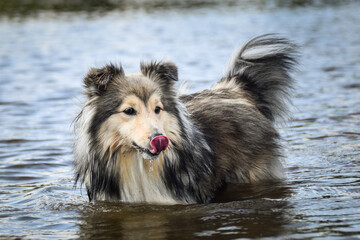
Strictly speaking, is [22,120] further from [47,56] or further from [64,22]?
[64,22]

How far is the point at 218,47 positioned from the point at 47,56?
5.16 metres

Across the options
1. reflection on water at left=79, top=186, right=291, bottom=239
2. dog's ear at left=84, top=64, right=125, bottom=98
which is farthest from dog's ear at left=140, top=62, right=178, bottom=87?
reflection on water at left=79, top=186, right=291, bottom=239

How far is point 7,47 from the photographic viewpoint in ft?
62.0

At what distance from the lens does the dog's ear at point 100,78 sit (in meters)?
5.22

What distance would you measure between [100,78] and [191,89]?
6.75m

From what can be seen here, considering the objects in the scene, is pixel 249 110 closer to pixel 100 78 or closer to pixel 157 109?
pixel 157 109

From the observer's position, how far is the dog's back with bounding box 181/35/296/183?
6.09 metres

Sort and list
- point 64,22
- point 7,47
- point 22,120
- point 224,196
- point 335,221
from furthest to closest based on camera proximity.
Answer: point 64,22, point 7,47, point 22,120, point 224,196, point 335,221

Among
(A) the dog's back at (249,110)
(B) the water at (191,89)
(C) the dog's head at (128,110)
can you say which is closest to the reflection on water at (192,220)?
(B) the water at (191,89)

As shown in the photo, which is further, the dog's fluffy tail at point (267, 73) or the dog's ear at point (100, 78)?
the dog's fluffy tail at point (267, 73)

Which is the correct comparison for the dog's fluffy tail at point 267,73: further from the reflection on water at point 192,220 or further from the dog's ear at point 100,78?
the dog's ear at point 100,78

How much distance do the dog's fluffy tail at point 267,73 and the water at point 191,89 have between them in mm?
850

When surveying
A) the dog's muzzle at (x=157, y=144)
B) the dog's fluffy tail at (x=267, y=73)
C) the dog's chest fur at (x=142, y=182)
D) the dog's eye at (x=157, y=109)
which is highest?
the dog's fluffy tail at (x=267, y=73)

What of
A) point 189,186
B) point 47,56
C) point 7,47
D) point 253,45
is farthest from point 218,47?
point 189,186
